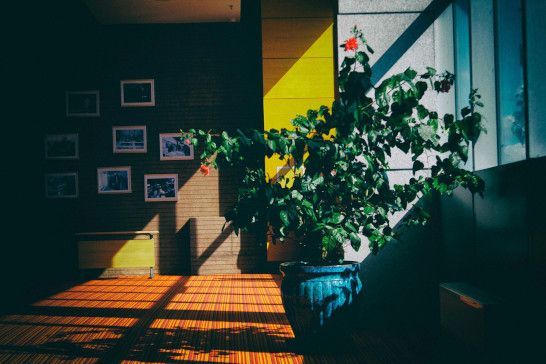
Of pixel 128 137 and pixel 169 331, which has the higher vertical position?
pixel 128 137

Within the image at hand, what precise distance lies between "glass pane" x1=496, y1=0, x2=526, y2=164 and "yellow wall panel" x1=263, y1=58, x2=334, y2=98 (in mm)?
3219

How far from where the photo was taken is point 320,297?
2.77 m

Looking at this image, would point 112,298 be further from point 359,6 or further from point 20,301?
point 359,6

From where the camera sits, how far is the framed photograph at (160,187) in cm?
673

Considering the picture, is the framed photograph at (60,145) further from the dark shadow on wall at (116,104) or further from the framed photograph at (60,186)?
the framed photograph at (60,186)

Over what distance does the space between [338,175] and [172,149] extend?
438 centimetres

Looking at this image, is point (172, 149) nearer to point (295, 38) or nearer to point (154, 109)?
point (154, 109)

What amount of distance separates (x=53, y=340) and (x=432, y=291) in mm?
2576

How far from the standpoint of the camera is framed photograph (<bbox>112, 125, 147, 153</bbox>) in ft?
22.0

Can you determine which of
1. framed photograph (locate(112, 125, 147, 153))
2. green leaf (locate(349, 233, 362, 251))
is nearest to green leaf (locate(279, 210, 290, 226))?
green leaf (locate(349, 233, 362, 251))

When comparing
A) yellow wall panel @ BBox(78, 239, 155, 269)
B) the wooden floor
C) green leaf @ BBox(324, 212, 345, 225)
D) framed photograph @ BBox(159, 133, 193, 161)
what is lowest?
the wooden floor

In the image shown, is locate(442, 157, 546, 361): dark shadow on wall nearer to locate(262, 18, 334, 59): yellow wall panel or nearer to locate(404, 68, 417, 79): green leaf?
locate(404, 68, 417, 79): green leaf

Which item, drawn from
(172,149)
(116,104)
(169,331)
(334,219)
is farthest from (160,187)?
(334,219)

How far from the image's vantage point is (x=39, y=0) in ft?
18.6
